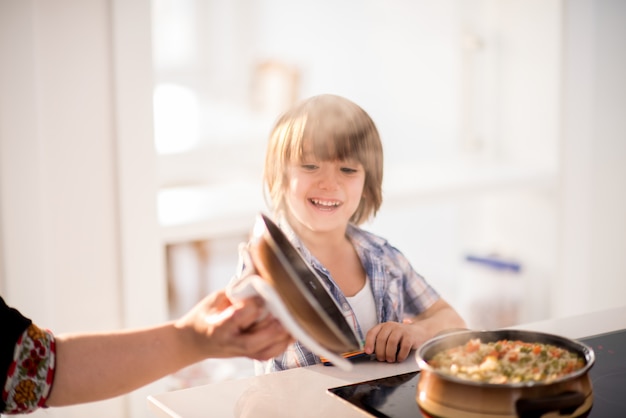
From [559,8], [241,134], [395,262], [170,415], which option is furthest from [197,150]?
[170,415]

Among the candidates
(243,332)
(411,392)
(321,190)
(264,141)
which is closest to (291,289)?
(243,332)

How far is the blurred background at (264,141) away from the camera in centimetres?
184

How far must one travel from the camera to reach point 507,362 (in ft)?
3.51

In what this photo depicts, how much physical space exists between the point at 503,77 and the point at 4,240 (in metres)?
1.92

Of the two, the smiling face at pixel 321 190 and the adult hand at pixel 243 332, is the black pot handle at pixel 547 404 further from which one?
the smiling face at pixel 321 190

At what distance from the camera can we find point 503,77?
304 cm

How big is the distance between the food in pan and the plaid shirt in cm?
39

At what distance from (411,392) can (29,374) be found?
1.64ft

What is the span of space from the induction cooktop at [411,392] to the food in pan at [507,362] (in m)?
0.07

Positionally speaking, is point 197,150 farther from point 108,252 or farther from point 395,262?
point 395,262

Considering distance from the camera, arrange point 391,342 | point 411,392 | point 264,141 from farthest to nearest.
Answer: point 264,141 < point 391,342 < point 411,392

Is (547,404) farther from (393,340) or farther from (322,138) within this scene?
(322,138)

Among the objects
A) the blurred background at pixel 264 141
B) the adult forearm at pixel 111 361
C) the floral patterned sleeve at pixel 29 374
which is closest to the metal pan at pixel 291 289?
the adult forearm at pixel 111 361

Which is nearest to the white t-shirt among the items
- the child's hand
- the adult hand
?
the child's hand
